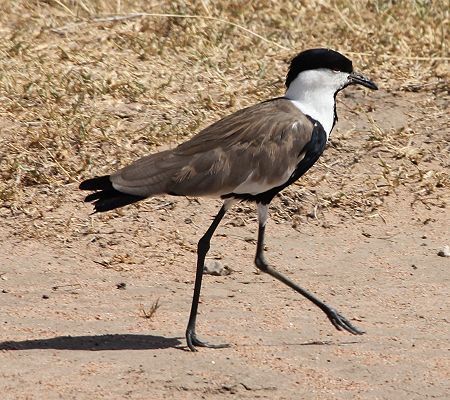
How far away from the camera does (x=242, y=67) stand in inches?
339

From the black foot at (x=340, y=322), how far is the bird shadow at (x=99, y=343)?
787 millimetres

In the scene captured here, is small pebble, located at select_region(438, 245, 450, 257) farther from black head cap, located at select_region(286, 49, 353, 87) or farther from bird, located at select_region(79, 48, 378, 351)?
black head cap, located at select_region(286, 49, 353, 87)

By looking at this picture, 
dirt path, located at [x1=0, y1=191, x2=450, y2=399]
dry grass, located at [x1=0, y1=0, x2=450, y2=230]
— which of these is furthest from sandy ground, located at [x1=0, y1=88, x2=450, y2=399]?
dry grass, located at [x1=0, y1=0, x2=450, y2=230]

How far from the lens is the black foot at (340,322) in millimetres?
5938

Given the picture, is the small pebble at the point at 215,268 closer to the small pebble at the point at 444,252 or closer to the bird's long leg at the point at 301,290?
the bird's long leg at the point at 301,290

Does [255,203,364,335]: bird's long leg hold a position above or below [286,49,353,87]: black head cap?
below

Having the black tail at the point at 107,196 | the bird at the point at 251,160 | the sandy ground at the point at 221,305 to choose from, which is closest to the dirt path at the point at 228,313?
the sandy ground at the point at 221,305

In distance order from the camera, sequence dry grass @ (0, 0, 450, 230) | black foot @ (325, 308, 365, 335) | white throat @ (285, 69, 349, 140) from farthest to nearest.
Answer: dry grass @ (0, 0, 450, 230), white throat @ (285, 69, 349, 140), black foot @ (325, 308, 365, 335)

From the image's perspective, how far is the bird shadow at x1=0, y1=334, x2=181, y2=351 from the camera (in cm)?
564

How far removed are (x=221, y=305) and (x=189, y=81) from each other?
250 centimetres

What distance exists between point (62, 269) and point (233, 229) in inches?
43.3

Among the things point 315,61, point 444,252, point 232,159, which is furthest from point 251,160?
point 444,252

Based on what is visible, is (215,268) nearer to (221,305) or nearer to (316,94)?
(221,305)

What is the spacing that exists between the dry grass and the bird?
125 cm
